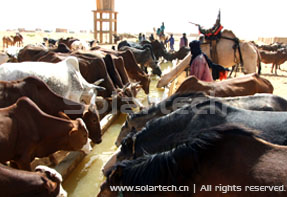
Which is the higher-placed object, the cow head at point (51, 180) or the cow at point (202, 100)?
the cow at point (202, 100)

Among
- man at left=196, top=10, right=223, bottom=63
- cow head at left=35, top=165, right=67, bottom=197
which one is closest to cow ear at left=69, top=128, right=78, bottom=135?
cow head at left=35, top=165, right=67, bottom=197

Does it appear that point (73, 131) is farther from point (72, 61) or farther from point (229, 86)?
point (229, 86)

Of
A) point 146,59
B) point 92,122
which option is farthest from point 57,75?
point 146,59

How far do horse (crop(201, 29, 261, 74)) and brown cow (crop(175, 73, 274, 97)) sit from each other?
12.1ft

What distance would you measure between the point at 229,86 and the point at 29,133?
12.4 ft

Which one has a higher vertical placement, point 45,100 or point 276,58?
point 276,58

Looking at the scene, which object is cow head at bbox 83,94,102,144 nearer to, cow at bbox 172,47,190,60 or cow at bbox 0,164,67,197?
cow at bbox 0,164,67,197

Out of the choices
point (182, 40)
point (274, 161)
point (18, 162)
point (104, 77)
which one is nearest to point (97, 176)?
point (18, 162)

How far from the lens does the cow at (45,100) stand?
426cm

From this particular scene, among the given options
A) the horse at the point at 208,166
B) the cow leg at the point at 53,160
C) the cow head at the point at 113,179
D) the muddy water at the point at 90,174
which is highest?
the horse at the point at 208,166

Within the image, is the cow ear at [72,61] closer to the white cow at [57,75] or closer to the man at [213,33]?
the white cow at [57,75]

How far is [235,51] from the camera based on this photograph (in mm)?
8977

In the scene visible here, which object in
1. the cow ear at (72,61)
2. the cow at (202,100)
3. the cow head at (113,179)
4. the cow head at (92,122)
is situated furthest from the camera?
the cow ear at (72,61)

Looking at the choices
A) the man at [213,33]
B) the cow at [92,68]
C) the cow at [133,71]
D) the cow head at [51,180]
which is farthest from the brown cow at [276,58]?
the cow head at [51,180]
